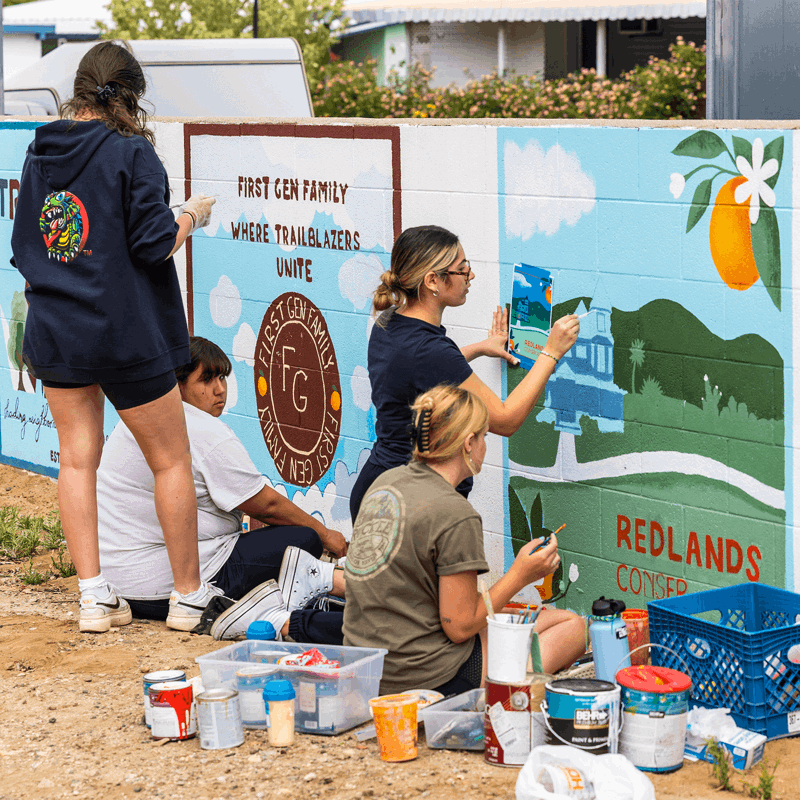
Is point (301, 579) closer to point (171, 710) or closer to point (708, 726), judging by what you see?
point (171, 710)

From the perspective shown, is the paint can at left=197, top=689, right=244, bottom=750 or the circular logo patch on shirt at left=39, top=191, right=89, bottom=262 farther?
the circular logo patch on shirt at left=39, top=191, right=89, bottom=262

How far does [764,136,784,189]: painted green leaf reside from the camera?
3881 millimetres

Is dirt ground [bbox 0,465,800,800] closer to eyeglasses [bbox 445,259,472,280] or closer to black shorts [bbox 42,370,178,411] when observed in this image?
black shorts [bbox 42,370,178,411]

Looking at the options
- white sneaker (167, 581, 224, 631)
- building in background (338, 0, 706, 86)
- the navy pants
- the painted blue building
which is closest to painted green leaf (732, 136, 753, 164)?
the painted blue building

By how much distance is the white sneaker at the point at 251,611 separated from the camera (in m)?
4.66

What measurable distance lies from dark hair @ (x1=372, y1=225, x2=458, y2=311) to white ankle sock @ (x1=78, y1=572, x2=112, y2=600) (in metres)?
1.55

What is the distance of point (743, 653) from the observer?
3568mm

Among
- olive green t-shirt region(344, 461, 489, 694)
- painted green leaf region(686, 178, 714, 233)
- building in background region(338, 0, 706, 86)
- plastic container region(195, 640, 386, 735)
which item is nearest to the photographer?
olive green t-shirt region(344, 461, 489, 694)

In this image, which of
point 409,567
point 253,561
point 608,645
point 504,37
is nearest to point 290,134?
point 253,561

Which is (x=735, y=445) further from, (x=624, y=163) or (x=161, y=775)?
(x=161, y=775)

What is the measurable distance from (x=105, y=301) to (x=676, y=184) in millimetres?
2067

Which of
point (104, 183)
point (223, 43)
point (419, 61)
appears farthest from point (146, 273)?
point (419, 61)

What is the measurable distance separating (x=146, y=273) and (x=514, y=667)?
2.18 meters

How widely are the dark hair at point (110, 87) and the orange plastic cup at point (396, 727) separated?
2.38 meters
